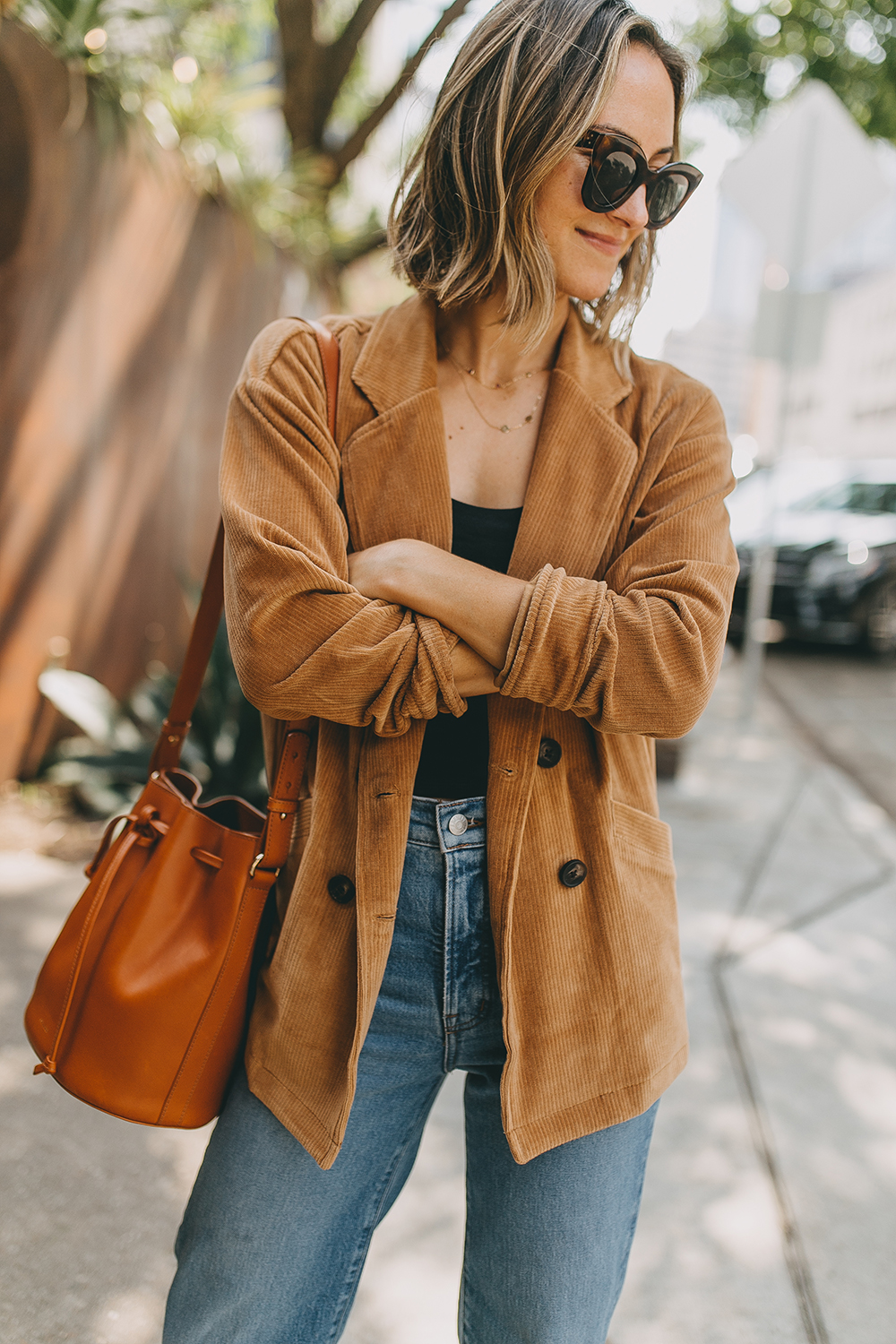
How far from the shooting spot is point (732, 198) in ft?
20.2

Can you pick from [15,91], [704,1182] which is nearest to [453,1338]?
[704,1182]

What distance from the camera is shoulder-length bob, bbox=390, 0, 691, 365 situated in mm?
1431

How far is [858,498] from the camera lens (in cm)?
1091

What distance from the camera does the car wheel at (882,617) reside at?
9859 mm

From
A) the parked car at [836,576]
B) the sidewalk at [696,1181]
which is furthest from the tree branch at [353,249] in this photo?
the sidewalk at [696,1181]

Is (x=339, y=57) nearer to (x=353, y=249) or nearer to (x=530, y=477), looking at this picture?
(x=353, y=249)

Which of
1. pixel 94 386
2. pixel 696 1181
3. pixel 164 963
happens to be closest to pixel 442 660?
pixel 164 963

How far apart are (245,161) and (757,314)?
342 centimetres

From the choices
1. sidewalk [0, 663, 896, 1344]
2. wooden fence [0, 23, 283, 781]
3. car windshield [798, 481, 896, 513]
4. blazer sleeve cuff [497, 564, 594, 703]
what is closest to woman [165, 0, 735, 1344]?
blazer sleeve cuff [497, 564, 594, 703]

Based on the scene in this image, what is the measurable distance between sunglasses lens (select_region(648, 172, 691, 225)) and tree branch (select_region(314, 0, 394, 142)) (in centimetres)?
468

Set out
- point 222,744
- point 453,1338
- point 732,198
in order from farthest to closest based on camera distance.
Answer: point 732,198 → point 222,744 → point 453,1338

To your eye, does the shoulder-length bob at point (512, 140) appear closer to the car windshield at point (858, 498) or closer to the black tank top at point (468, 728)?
the black tank top at point (468, 728)

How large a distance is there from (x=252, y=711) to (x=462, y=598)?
2807 mm

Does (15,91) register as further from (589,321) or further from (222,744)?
(589,321)
